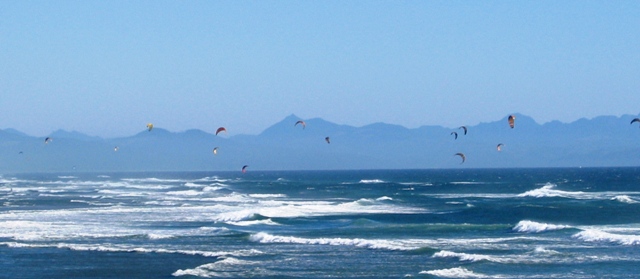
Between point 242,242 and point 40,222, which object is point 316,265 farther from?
point 40,222

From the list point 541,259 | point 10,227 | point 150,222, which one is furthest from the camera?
point 150,222

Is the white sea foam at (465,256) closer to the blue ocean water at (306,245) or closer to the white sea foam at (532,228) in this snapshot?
the blue ocean water at (306,245)

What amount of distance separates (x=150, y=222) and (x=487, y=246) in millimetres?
16425

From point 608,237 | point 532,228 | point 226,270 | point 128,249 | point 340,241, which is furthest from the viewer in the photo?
point 532,228

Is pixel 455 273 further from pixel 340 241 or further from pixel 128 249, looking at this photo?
pixel 128 249

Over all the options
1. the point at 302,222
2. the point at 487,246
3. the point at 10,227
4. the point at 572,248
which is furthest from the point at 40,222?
the point at 572,248

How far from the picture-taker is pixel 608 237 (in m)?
31.8

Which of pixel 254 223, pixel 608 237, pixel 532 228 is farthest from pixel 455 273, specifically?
pixel 254 223

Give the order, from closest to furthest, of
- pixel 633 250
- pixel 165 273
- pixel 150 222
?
pixel 165 273, pixel 633 250, pixel 150 222

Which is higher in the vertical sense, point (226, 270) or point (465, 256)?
point (465, 256)

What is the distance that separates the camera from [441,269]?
2470 cm

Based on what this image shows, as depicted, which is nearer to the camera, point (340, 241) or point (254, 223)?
point (340, 241)

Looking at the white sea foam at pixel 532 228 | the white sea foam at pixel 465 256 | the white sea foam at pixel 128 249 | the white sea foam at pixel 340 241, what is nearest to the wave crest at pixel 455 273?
the white sea foam at pixel 465 256

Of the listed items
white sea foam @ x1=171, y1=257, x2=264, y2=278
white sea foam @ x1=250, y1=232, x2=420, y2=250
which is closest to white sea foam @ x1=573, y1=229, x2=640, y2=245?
white sea foam @ x1=250, y1=232, x2=420, y2=250
